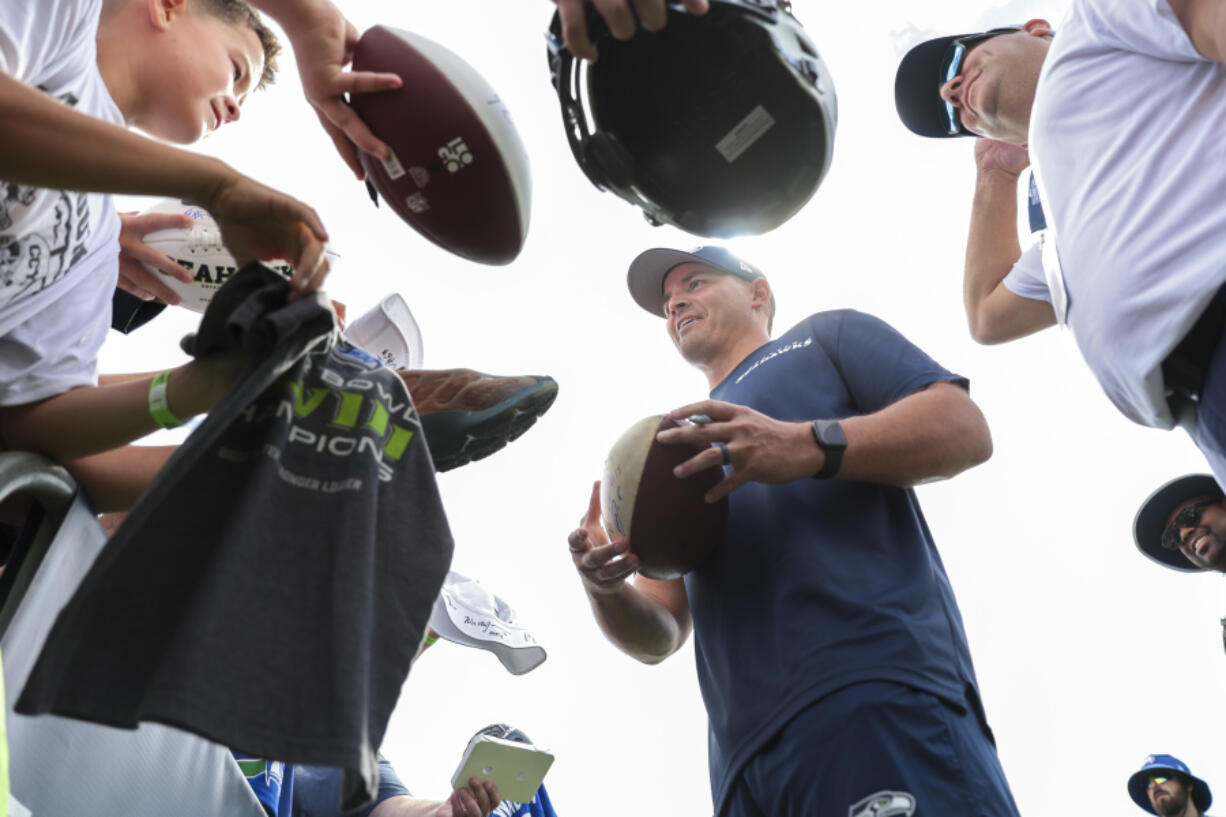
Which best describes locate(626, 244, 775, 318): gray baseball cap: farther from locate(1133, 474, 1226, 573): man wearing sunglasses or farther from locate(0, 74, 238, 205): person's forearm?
locate(0, 74, 238, 205): person's forearm

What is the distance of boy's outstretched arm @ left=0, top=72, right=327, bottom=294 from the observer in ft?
5.02

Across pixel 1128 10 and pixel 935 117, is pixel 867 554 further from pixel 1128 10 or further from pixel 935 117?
pixel 935 117

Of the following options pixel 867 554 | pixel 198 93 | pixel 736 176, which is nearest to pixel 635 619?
pixel 867 554

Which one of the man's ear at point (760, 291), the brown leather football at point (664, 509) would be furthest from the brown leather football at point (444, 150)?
the man's ear at point (760, 291)

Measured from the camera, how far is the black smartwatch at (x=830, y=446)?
8.32 ft

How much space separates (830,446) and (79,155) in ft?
5.57

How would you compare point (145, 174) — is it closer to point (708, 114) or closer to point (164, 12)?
point (164, 12)

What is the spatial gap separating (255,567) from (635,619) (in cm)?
177

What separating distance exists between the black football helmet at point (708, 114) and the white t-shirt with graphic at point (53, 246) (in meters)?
0.92

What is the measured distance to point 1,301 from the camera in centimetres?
187

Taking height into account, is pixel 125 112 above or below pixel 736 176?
above

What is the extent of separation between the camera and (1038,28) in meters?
2.96

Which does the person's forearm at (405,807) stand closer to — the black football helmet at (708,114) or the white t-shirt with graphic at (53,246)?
the white t-shirt with graphic at (53,246)

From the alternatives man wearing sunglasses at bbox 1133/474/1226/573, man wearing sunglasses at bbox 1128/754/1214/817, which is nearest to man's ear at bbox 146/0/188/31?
man wearing sunglasses at bbox 1133/474/1226/573
